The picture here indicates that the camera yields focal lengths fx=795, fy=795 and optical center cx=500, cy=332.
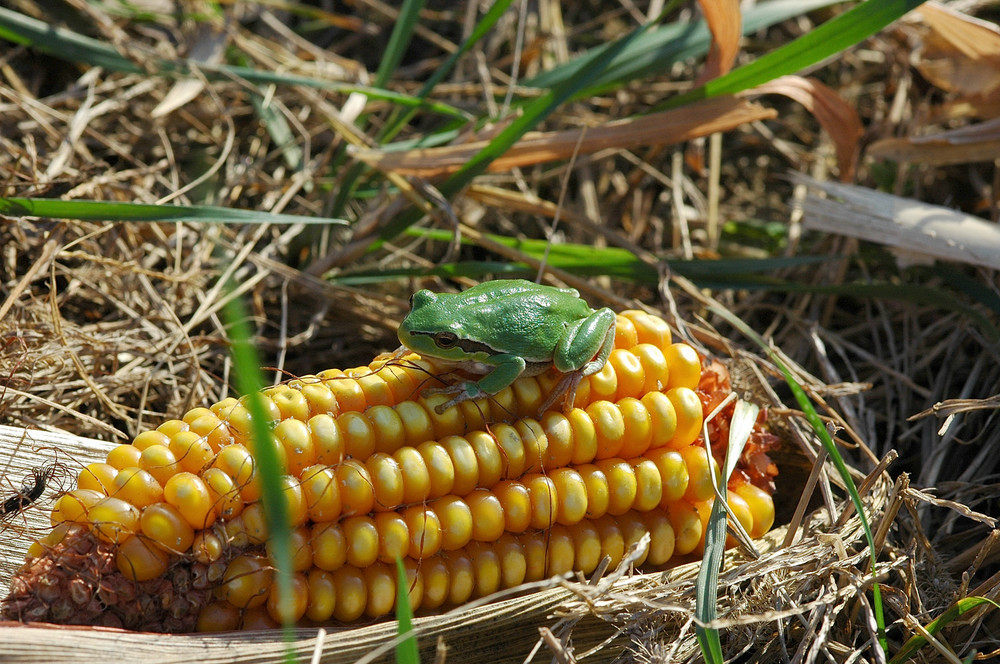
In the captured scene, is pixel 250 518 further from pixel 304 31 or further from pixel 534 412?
pixel 304 31

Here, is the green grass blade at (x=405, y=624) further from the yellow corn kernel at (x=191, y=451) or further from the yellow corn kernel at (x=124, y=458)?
the yellow corn kernel at (x=124, y=458)

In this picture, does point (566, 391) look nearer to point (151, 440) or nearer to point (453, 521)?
point (453, 521)

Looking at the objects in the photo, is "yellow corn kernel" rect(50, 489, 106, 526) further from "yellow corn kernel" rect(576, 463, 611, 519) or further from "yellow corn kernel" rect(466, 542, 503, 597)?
"yellow corn kernel" rect(576, 463, 611, 519)

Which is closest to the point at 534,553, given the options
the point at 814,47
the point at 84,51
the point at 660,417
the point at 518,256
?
the point at 660,417

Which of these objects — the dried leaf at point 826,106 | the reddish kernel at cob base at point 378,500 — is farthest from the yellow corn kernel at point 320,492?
the dried leaf at point 826,106

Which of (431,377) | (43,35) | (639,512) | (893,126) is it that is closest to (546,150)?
(431,377)

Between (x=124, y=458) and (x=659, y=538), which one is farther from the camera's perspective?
(x=659, y=538)

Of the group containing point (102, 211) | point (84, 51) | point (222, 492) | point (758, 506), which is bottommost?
point (758, 506)

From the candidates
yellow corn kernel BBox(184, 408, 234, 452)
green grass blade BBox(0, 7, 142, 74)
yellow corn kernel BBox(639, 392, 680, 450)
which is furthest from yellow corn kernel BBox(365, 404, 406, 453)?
green grass blade BBox(0, 7, 142, 74)
